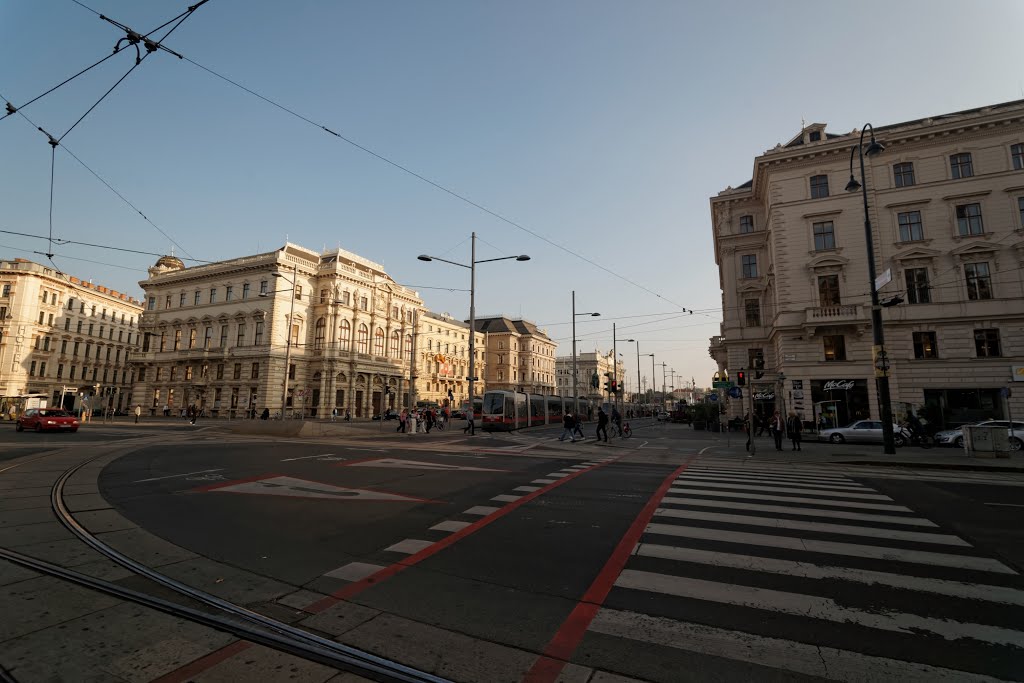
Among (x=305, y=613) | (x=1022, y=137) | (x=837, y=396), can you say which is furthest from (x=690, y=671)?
(x=1022, y=137)

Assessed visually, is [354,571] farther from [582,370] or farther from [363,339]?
[582,370]

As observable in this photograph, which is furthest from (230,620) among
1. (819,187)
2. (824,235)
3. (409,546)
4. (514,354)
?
(514,354)

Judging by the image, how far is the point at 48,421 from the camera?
86.2 ft

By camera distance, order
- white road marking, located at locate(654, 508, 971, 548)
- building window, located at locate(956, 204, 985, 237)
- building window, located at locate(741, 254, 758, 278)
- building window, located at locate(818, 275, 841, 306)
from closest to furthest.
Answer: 1. white road marking, located at locate(654, 508, 971, 548)
2. building window, located at locate(956, 204, 985, 237)
3. building window, located at locate(818, 275, 841, 306)
4. building window, located at locate(741, 254, 758, 278)

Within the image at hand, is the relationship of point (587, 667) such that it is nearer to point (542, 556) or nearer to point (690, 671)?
point (690, 671)

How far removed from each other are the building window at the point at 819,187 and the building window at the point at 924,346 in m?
10.8

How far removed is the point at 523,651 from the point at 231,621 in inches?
89.0

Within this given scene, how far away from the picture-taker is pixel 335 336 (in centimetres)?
5688

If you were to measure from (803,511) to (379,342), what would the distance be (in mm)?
60652

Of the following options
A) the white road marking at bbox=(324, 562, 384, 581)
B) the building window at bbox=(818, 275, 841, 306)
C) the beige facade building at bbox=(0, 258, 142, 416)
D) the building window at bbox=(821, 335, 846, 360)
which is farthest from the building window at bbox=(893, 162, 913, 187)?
the beige facade building at bbox=(0, 258, 142, 416)

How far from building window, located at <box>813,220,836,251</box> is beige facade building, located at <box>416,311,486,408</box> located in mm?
49742

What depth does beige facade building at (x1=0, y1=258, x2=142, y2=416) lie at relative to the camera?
58844 mm

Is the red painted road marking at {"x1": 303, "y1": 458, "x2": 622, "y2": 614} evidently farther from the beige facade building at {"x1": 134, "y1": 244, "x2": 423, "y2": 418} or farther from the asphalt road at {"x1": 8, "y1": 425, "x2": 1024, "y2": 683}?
the beige facade building at {"x1": 134, "y1": 244, "x2": 423, "y2": 418}

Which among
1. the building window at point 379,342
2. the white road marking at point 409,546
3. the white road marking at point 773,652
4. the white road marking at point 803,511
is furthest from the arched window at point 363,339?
the white road marking at point 773,652
